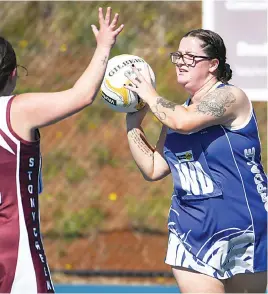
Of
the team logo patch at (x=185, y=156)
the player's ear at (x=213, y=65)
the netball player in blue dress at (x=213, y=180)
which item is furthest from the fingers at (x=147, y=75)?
the team logo patch at (x=185, y=156)

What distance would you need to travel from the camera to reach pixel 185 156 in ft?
13.2

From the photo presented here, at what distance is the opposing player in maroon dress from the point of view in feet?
10.5

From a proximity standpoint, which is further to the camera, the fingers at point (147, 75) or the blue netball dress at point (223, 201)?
the fingers at point (147, 75)

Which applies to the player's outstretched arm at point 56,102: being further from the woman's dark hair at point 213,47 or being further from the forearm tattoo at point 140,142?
the forearm tattoo at point 140,142

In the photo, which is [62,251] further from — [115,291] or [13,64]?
[13,64]

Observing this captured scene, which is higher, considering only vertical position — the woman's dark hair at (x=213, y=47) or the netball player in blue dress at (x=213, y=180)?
the woman's dark hair at (x=213, y=47)

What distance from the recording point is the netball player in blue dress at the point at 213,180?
3.96 meters

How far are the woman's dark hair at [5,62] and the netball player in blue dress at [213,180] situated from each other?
0.90 meters

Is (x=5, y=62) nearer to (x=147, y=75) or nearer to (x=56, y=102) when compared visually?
(x=56, y=102)

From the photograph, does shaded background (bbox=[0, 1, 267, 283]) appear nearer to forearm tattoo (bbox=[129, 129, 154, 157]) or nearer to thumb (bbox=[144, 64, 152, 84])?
forearm tattoo (bbox=[129, 129, 154, 157])

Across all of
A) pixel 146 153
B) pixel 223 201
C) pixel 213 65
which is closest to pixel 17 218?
pixel 223 201

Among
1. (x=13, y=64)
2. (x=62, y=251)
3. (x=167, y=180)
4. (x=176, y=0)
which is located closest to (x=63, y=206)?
(x=62, y=251)

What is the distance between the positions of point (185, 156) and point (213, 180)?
0.19 metres

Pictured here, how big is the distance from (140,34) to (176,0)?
0.52 metres
